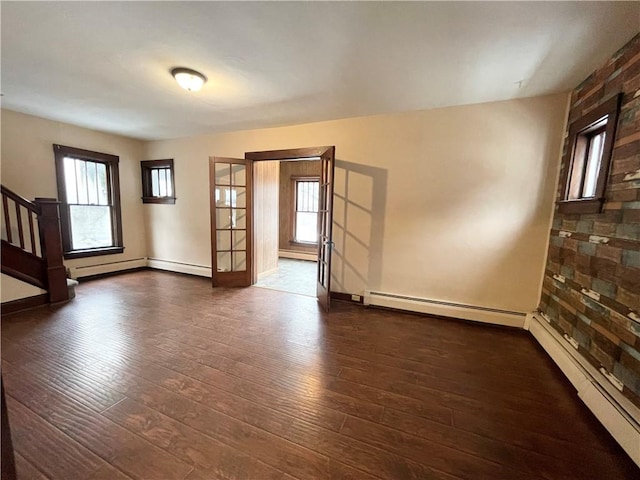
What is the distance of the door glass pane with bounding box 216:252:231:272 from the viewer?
14.0 feet

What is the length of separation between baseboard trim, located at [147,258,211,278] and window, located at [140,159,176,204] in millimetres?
1179

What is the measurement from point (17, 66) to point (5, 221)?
1952 mm

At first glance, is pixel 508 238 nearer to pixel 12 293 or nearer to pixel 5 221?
pixel 12 293

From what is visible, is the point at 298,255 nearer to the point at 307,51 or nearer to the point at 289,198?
the point at 289,198

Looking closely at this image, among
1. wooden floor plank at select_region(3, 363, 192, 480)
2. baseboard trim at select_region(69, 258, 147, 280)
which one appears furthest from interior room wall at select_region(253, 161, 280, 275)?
wooden floor plank at select_region(3, 363, 192, 480)

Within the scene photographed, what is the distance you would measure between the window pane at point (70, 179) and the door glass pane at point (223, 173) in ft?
7.64

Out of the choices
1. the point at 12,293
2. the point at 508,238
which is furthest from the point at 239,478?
the point at 12,293

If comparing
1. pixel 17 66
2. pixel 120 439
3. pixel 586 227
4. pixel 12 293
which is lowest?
pixel 120 439

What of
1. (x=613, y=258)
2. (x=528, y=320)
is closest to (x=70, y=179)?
(x=613, y=258)

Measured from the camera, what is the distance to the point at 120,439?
1.42 metres

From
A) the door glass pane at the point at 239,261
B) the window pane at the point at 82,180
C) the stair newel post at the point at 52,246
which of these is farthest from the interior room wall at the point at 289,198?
the stair newel post at the point at 52,246

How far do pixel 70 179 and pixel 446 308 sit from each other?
19.5 ft

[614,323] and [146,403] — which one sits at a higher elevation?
[614,323]

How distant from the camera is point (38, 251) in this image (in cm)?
340
